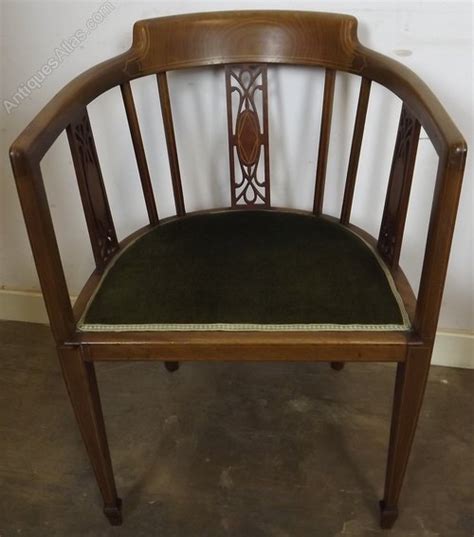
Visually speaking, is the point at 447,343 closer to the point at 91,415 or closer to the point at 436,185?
the point at 436,185

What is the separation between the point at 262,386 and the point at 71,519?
51 cm

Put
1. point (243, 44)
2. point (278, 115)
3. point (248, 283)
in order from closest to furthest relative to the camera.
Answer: point (248, 283) → point (243, 44) → point (278, 115)

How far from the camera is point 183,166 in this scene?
1.30 meters

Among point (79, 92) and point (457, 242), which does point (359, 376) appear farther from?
point (79, 92)

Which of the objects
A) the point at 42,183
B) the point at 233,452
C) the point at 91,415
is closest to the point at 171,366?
the point at 233,452

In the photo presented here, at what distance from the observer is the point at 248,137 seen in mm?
1133

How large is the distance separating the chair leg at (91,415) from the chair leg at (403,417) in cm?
49

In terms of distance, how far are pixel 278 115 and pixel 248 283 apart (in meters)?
0.44

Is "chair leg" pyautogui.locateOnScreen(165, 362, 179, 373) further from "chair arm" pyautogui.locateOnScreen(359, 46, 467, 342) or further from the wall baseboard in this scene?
"chair arm" pyautogui.locateOnScreen(359, 46, 467, 342)

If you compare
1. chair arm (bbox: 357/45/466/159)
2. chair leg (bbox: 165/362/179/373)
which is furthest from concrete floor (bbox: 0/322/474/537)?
chair arm (bbox: 357/45/466/159)

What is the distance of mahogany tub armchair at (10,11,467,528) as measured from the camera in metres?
0.82

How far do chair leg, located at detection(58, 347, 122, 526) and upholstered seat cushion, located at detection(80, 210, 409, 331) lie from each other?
62mm

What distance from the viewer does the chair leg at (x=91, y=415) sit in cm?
90

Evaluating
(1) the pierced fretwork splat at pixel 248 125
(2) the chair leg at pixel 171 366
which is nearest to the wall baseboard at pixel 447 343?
(2) the chair leg at pixel 171 366
